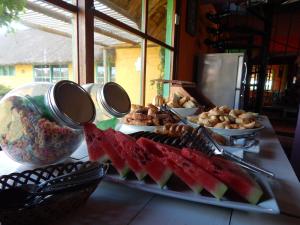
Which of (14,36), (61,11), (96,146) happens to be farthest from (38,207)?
(61,11)

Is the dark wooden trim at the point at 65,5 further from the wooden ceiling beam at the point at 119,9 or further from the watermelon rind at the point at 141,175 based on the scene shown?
the watermelon rind at the point at 141,175

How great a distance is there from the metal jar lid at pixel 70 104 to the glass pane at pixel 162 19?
5.67 feet

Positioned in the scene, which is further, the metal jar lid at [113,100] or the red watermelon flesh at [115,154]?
the metal jar lid at [113,100]

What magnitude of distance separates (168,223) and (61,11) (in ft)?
3.47

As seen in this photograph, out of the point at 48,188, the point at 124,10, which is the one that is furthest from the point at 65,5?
the point at 48,188

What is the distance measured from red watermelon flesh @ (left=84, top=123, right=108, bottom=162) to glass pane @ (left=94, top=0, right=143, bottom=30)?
1.04m

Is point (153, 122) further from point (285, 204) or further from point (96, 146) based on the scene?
point (285, 204)

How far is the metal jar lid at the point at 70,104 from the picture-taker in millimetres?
475

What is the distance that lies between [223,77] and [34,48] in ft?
8.38

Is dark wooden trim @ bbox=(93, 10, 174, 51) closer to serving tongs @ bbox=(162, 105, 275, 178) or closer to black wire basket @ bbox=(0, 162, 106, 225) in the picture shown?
serving tongs @ bbox=(162, 105, 275, 178)

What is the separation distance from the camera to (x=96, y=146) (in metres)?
0.46

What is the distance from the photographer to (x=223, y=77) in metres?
3.07

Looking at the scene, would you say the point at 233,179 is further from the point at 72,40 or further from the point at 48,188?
the point at 72,40

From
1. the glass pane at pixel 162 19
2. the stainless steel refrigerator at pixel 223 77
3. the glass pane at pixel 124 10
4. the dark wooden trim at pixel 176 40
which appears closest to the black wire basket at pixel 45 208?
the glass pane at pixel 124 10
